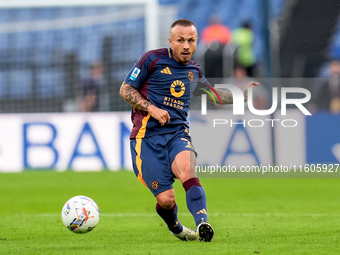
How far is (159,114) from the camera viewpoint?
20.7 feet

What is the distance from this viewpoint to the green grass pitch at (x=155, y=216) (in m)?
6.14

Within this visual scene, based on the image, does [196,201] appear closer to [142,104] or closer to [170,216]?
[170,216]

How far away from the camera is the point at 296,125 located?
13414 mm

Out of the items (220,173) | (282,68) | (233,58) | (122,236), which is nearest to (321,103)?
(282,68)

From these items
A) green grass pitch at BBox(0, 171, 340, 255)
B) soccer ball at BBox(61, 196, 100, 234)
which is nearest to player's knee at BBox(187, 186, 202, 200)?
green grass pitch at BBox(0, 171, 340, 255)

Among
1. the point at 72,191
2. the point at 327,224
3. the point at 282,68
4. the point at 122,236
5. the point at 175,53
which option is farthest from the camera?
the point at 282,68

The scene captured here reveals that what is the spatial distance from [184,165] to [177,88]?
0.71m

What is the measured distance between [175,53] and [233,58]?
10.7 m

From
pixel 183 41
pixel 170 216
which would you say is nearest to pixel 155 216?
pixel 170 216

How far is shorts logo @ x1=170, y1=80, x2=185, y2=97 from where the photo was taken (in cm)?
660

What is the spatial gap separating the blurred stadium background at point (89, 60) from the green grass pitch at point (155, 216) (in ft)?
1.88

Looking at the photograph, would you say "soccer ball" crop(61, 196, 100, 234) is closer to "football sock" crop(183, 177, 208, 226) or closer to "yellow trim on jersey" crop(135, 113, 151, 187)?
Answer: "yellow trim on jersey" crop(135, 113, 151, 187)

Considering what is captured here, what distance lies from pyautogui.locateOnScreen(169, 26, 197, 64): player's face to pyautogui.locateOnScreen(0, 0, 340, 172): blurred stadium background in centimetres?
798

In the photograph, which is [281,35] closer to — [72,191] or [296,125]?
[296,125]
